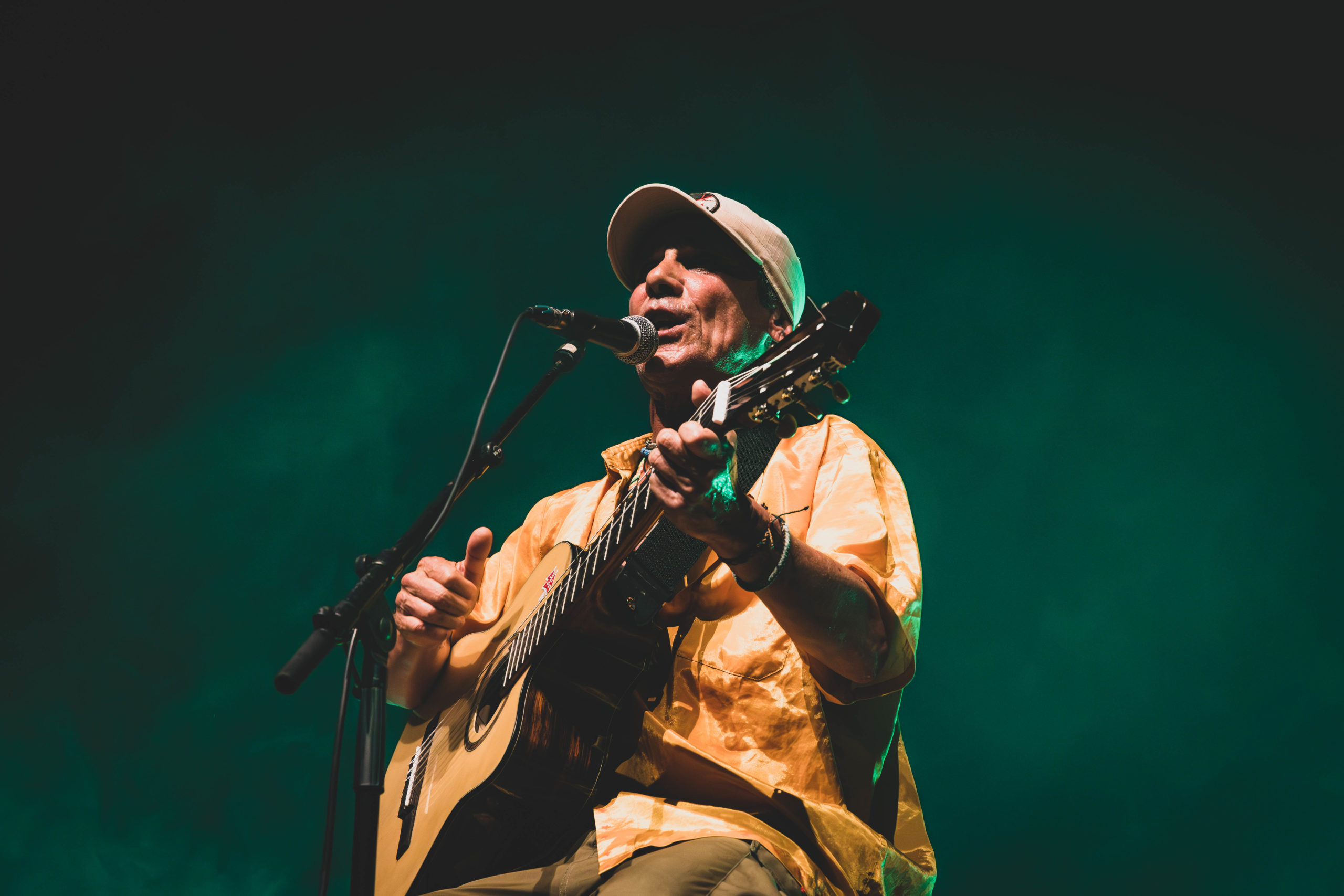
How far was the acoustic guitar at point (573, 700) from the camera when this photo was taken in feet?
5.16

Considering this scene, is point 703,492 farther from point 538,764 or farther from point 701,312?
point 701,312

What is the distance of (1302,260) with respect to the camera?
3.73 m

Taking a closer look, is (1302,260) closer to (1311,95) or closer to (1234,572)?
(1311,95)

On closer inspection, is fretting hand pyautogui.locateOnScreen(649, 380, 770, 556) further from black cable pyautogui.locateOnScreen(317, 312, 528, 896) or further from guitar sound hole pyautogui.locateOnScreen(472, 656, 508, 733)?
guitar sound hole pyautogui.locateOnScreen(472, 656, 508, 733)

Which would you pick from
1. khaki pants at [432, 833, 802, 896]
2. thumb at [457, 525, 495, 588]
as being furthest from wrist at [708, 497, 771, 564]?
thumb at [457, 525, 495, 588]

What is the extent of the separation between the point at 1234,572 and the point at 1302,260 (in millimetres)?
1431

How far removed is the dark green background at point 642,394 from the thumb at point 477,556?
8.36ft

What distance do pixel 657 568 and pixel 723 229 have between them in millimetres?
1206

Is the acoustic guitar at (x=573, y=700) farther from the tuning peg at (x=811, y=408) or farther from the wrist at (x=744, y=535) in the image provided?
the wrist at (x=744, y=535)

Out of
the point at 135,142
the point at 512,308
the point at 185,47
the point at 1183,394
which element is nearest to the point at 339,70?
the point at 185,47

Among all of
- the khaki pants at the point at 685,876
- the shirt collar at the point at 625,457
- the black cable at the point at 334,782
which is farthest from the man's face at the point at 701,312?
the khaki pants at the point at 685,876

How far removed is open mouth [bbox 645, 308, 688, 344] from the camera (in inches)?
96.0

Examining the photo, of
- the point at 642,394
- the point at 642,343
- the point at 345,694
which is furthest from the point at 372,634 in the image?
the point at 642,394

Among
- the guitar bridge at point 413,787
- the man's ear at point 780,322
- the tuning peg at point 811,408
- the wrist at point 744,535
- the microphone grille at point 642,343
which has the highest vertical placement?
the man's ear at point 780,322
